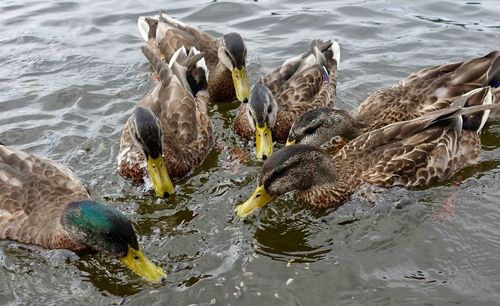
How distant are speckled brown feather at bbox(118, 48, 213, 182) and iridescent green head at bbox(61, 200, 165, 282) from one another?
4.50ft

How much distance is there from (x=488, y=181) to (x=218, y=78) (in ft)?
13.1

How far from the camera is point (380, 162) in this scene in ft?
20.4

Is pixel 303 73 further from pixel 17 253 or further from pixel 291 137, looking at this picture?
pixel 17 253

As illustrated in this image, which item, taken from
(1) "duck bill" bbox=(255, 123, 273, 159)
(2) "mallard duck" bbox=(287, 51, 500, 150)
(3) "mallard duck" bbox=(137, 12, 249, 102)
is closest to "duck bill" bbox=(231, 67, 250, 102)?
(3) "mallard duck" bbox=(137, 12, 249, 102)

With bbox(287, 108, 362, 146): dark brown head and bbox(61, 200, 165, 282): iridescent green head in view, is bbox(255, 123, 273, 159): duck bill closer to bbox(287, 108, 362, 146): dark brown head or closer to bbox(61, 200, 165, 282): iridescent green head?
bbox(287, 108, 362, 146): dark brown head

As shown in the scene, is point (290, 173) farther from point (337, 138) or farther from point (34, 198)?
point (34, 198)

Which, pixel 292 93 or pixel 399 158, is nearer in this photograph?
pixel 399 158

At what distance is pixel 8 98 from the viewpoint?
883 cm

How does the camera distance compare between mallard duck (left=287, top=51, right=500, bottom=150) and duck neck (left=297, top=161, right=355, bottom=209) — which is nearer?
duck neck (left=297, top=161, right=355, bottom=209)

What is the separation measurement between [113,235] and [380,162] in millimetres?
2730

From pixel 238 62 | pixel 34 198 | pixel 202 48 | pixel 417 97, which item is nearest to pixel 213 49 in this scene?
pixel 202 48

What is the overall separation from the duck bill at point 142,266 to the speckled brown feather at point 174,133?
160 centimetres

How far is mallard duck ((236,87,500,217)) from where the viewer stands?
6.01 meters

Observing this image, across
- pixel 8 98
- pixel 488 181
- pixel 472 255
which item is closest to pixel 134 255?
pixel 472 255
